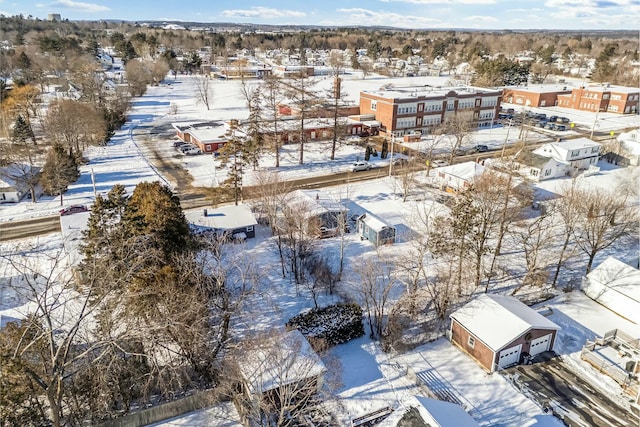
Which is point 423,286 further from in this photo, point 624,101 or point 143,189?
point 624,101

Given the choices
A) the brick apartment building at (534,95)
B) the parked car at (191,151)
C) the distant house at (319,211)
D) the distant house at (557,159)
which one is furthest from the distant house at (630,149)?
the parked car at (191,151)

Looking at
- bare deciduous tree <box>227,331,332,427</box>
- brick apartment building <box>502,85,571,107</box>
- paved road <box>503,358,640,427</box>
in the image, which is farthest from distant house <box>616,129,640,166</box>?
bare deciduous tree <box>227,331,332,427</box>

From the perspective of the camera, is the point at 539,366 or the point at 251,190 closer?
the point at 539,366

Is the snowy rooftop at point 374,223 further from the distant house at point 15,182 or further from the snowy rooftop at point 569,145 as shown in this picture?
the distant house at point 15,182

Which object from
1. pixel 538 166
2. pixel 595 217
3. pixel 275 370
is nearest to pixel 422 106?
pixel 538 166

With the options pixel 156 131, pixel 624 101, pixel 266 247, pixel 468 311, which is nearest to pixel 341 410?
pixel 468 311
